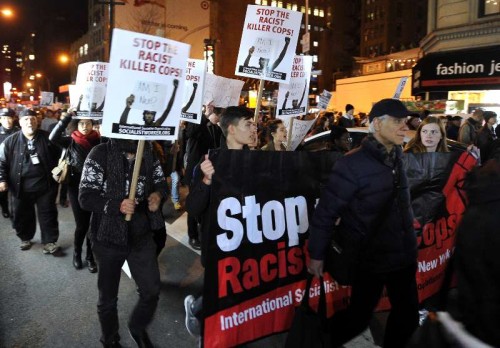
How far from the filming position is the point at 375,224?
3.22 meters

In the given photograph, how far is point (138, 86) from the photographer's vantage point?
3.46 m

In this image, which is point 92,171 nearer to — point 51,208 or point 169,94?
point 169,94

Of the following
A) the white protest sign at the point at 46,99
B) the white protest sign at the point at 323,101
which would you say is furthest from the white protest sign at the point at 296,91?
the white protest sign at the point at 46,99

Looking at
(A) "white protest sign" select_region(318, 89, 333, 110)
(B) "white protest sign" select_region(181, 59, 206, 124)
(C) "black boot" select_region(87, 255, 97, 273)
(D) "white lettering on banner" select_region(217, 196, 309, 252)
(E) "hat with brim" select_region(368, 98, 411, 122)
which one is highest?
(A) "white protest sign" select_region(318, 89, 333, 110)

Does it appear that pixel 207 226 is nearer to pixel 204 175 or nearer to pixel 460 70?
pixel 204 175

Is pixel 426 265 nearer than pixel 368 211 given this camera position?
No

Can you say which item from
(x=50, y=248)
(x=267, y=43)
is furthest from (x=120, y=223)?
(x=50, y=248)

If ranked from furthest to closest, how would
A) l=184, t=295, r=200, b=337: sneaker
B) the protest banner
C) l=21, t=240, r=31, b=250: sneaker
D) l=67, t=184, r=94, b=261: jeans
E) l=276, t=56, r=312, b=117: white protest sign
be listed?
l=21, t=240, r=31, b=250: sneaker → l=276, t=56, r=312, b=117: white protest sign → l=67, t=184, r=94, b=261: jeans → l=184, t=295, r=200, b=337: sneaker → the protest banner

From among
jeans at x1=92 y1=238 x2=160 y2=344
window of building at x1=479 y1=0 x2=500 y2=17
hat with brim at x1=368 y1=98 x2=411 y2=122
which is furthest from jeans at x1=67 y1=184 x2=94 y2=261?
window of building at x1=479 y1=0 x2=500 y2=17

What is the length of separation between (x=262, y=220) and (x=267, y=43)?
121 inches

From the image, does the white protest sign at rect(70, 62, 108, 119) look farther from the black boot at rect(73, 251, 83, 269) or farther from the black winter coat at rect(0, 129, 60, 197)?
the black boot at rect(73, 251, 83, 269)

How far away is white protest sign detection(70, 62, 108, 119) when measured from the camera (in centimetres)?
657

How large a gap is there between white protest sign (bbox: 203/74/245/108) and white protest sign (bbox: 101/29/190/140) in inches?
175

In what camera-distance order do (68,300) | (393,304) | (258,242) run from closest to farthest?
(393,304) → (258,242) → (68,300)
